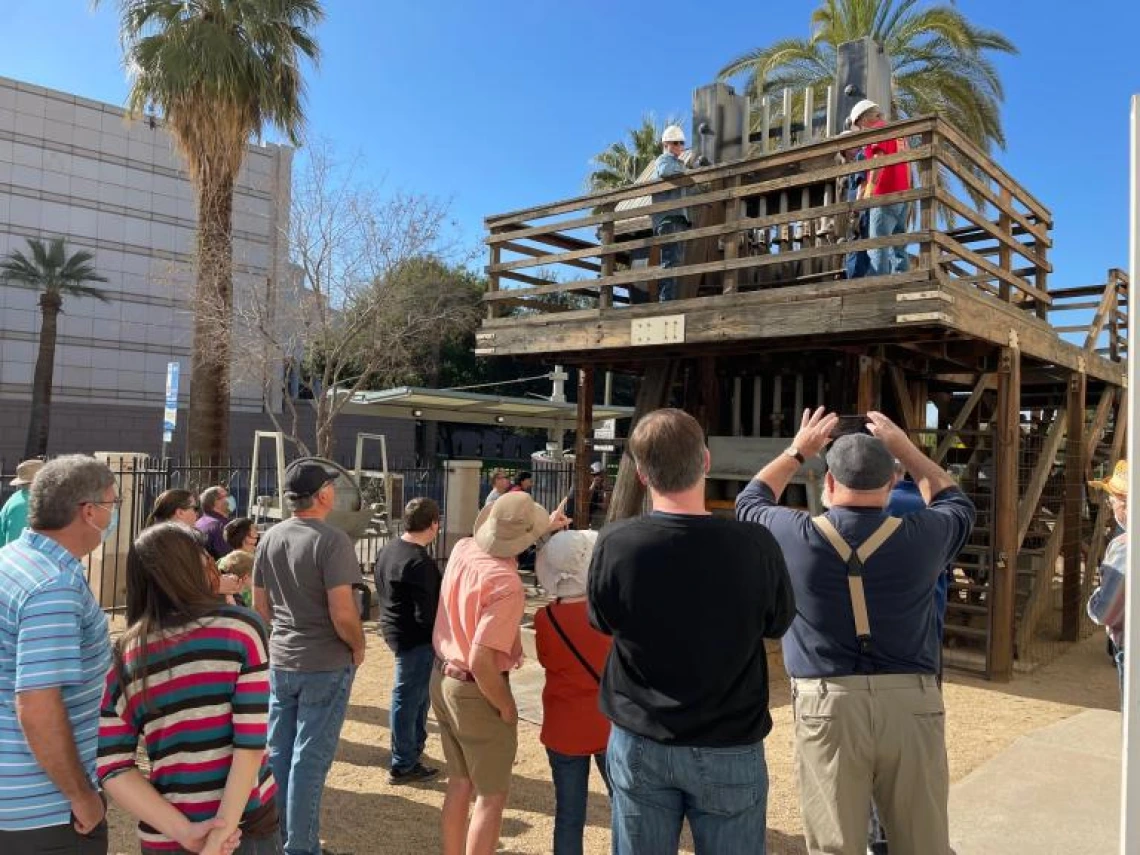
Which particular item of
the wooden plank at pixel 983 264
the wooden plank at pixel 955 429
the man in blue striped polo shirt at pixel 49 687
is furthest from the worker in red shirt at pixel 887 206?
the man in blue striped polo shirt at pixel 49 687

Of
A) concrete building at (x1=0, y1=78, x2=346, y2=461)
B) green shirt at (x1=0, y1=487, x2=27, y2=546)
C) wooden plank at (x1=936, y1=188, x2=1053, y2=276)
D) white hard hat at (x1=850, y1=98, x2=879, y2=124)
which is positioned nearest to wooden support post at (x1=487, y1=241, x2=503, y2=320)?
white hard hat at (x1=850, y1=98, x2=879, y2=124)

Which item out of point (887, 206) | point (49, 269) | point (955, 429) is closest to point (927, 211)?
point (887, 206)

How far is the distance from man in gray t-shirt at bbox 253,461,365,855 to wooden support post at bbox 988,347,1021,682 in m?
6.28

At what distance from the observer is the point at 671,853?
241 centimetres

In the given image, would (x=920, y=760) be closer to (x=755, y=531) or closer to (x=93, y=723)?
(x=755, y=531)

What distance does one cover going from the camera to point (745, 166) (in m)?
7.55

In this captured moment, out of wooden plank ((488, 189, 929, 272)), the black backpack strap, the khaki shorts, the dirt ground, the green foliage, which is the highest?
the green foliage

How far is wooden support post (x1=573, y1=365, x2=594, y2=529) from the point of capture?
389 inches

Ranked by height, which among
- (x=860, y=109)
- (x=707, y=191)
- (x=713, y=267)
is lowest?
(x=713, y=267)

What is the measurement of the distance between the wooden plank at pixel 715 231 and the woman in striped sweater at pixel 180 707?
5.80 m

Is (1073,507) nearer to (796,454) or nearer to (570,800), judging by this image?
(796,454)

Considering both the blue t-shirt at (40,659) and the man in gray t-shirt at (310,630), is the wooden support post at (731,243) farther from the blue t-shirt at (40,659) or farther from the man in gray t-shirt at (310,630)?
the blue t-shirt at (40,659)

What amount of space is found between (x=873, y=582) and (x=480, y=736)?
166cm

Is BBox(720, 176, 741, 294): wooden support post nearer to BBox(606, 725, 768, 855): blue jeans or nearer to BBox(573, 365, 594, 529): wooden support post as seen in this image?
BBox(573, 365, 594, 529): wooden support post
